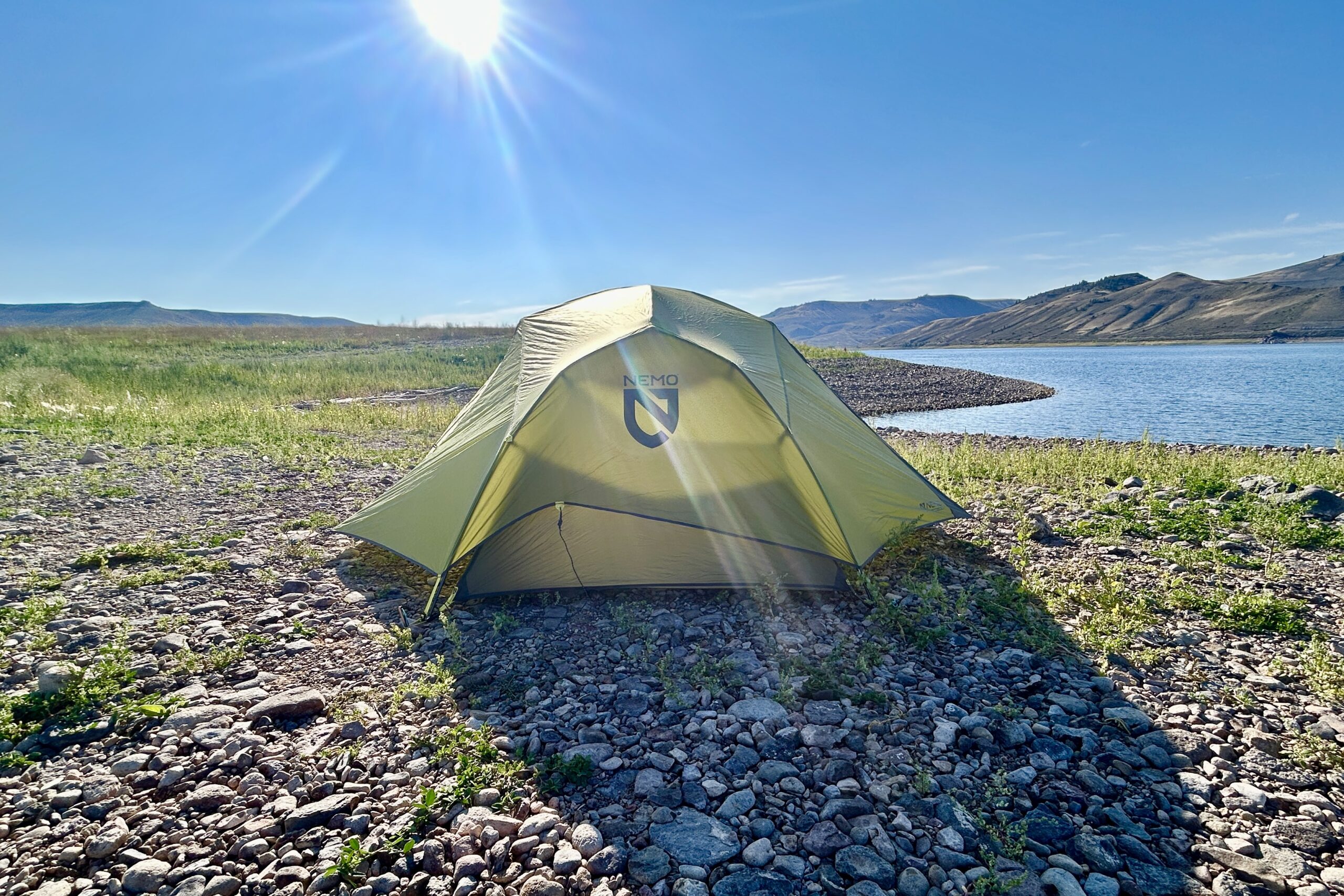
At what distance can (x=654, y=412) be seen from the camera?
575 centimetres

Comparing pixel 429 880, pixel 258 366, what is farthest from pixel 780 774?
pixel 258 366

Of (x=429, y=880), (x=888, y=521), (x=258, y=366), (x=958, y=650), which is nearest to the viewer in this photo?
(x=429, y=880)

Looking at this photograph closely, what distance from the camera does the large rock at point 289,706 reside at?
3.80 meters

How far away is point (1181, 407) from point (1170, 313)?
136310mm

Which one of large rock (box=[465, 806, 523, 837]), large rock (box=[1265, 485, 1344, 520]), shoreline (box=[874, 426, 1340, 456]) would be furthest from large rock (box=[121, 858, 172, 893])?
shoreline (box=[874, 426, 1340, 456])

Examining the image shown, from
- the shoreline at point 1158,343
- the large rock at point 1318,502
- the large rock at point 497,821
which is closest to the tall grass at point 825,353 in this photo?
the shoreline at point 1158,343

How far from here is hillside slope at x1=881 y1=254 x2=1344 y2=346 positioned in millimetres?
104375

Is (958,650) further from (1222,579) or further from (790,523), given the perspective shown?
(1222,579)

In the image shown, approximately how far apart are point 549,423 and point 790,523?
237 centimetres

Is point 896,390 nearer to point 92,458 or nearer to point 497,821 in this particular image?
point 92,458

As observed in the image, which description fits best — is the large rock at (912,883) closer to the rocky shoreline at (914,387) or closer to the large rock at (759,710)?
the large rock at (759,710)

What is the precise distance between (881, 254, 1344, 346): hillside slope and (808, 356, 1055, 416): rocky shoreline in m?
90.9

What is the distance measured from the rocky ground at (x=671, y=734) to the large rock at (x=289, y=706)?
15 millimetres

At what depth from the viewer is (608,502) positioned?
18.3ft
